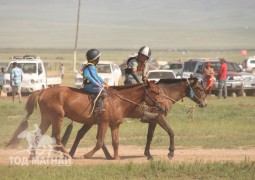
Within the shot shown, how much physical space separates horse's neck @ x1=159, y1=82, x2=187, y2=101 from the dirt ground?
Answer: 49.1 inches

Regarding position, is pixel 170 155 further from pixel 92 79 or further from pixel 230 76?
pixel 230 76

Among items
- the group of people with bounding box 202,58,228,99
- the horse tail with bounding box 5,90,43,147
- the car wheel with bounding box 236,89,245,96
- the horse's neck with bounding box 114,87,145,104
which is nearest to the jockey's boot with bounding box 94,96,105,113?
the horse's neck with bounding box 114,87,145,104

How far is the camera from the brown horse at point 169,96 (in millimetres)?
17141

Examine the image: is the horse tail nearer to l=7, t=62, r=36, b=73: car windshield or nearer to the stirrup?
the stirrup

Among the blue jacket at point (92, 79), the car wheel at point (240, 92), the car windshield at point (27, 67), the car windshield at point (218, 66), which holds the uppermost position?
the blue jacket at point (92, 79)

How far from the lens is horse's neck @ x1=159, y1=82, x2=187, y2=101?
17.9 metres

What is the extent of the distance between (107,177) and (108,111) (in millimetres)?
2897

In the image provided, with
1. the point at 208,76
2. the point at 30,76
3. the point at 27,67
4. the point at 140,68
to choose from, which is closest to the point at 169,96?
the point at 140,68

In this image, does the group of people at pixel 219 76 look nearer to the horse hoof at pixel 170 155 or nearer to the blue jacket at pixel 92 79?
the horse hoof at pixel 170 155

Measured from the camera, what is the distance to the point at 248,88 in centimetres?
4309

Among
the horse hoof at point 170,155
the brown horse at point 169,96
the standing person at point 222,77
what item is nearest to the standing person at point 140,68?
the brown horse at point 169,96

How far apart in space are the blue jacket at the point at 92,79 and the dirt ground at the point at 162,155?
1431 millimetres

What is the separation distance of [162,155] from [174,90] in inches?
55.8

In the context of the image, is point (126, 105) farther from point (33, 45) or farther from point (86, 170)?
point (33, 45)
